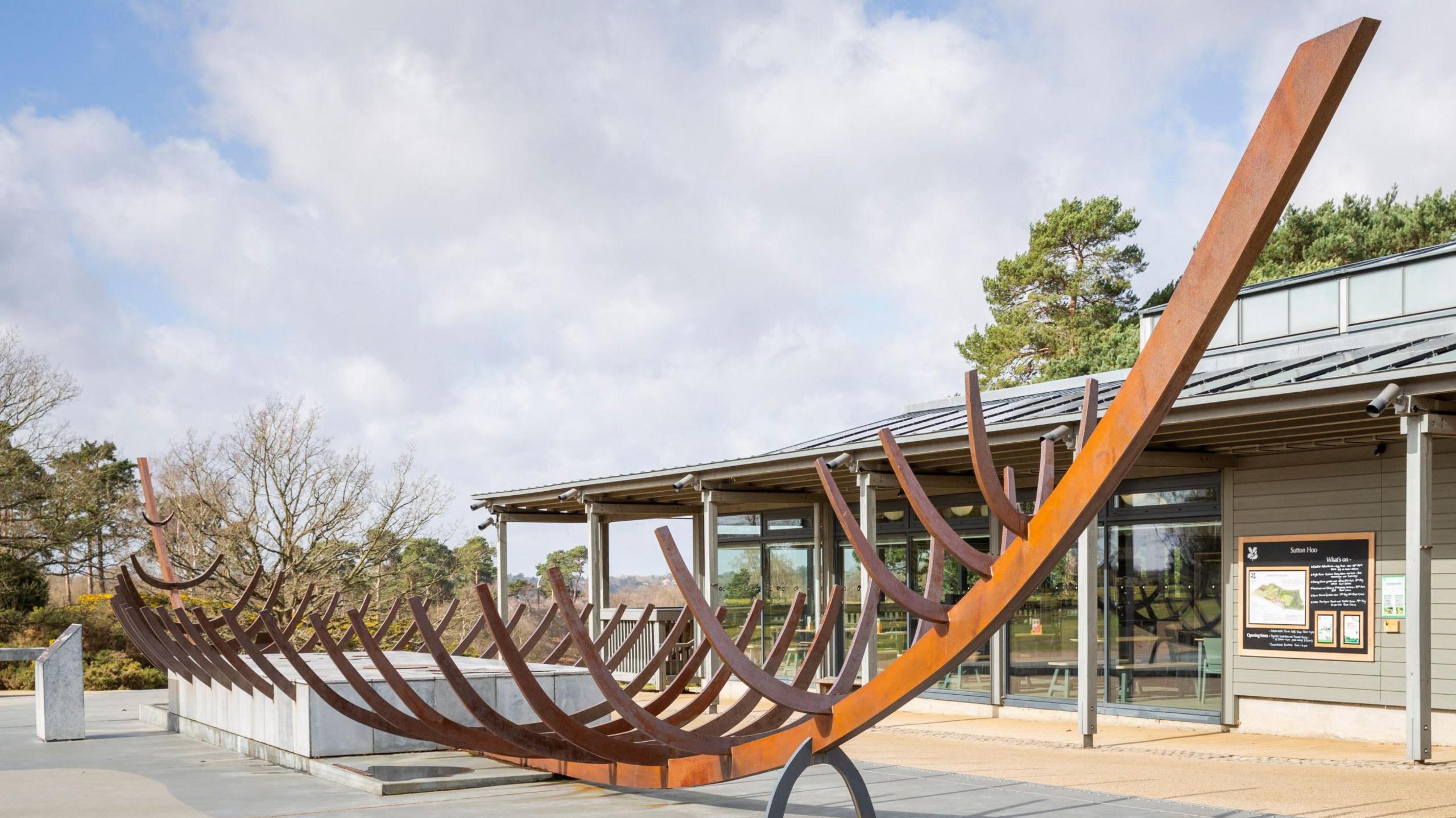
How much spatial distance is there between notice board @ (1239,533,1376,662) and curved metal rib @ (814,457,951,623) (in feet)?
26.7

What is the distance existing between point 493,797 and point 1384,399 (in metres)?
6.96

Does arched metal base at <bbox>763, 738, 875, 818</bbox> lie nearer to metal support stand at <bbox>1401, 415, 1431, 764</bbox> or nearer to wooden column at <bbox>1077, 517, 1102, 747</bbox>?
metal support stand at <bbox>1401, 415, 1431, 764</bbox>

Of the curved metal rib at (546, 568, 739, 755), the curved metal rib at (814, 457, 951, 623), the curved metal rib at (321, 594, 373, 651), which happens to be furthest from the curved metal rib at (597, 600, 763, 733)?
the curved metal rib at (321, 594, 373, 651)

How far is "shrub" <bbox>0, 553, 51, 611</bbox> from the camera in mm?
25312

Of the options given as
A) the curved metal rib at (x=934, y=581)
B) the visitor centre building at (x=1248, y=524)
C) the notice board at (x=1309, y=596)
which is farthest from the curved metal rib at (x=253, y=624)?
the notice board at (x=1309, y=596)

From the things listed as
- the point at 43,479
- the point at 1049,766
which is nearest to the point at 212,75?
the point at 1049,766

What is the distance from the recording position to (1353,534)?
11383mm

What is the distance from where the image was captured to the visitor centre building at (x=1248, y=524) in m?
10.3

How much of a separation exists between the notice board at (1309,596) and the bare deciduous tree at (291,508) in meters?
16.5

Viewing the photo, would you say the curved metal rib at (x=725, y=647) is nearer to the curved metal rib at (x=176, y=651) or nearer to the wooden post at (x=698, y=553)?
the curved metal rib at (x=176, y=651)

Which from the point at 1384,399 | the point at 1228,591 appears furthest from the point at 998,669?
the point at 1384,399

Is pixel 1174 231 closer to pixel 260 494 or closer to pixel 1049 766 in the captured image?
pixel 260 494

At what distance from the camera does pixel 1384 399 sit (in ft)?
29.5

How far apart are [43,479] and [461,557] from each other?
9509mm
